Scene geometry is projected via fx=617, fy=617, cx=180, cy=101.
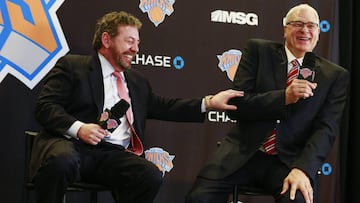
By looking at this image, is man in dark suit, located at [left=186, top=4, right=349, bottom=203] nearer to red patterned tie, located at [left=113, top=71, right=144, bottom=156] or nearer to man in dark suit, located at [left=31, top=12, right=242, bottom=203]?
man in dark suit, located at [left=31, top=12, right=242, bottom=203]

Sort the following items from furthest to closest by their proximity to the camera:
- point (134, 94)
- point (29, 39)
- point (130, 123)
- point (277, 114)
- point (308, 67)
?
1. point (29, 39)
2. point (134, 94)
3. point (130, 123)
4. point (277, 114)
5. point (308, 67)

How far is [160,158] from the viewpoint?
4.42 metres

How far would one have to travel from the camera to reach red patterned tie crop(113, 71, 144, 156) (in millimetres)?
3628

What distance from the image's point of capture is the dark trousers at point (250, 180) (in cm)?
335

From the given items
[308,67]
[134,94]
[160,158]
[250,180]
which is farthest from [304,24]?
[160,158]

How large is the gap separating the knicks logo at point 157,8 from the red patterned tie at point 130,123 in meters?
0.83

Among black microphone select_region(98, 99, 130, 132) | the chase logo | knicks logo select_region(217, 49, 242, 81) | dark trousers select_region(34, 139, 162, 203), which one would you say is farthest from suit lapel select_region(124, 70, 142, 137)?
knicks logo select_region(217, 49, 242, 81)

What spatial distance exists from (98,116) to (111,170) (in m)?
0.32

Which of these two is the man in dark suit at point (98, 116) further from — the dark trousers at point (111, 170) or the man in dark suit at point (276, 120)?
the man in dark suit at point (276, 120)

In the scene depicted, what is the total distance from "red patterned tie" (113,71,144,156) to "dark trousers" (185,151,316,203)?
16.3 inches

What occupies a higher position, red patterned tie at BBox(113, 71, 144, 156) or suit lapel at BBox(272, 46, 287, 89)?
suit lapel at BBox(272, 46, 287, 89)

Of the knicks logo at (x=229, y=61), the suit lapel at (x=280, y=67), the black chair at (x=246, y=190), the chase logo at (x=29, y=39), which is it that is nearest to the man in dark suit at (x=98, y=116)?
the suit lapel at (x=280, y=67)

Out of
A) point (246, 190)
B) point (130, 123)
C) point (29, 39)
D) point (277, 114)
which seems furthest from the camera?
point (29, 39)

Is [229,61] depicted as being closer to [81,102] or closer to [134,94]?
[134,94]
